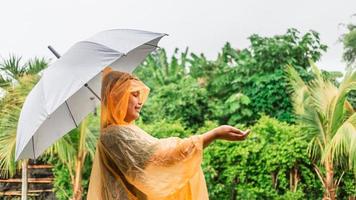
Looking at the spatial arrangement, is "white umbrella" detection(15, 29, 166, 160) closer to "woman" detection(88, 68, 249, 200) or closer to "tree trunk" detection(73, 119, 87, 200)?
"woman" detection(88, 68, 249, 200)

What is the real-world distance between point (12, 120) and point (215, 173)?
7.91 ft

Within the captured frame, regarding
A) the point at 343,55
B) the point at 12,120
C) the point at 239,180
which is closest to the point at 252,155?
the point at 239,180

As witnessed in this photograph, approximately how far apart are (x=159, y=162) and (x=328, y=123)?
4.28 metres

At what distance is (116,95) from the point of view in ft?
9.62

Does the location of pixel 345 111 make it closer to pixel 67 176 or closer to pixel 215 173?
pixel 215 173

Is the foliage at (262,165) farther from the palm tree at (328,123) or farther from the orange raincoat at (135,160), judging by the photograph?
the orange raincoat at (135,160)

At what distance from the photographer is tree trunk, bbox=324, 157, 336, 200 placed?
6.74m

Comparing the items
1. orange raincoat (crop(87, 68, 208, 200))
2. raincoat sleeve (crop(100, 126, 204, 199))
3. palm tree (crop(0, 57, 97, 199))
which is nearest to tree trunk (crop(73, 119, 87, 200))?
palm tree (crop(0, 57, 97, 199))

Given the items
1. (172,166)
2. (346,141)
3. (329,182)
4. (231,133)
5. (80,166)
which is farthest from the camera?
(80,166)

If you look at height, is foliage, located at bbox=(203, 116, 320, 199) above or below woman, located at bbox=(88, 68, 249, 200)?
below

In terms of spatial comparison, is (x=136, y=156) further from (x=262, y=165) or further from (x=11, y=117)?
(x=262, y=165)

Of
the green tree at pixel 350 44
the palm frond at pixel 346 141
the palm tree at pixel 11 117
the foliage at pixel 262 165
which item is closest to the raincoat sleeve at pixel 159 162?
the palm frond at pixel 346 141

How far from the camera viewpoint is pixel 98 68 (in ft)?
9.50

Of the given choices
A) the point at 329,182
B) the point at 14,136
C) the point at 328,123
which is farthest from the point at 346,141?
the point at 14,136
